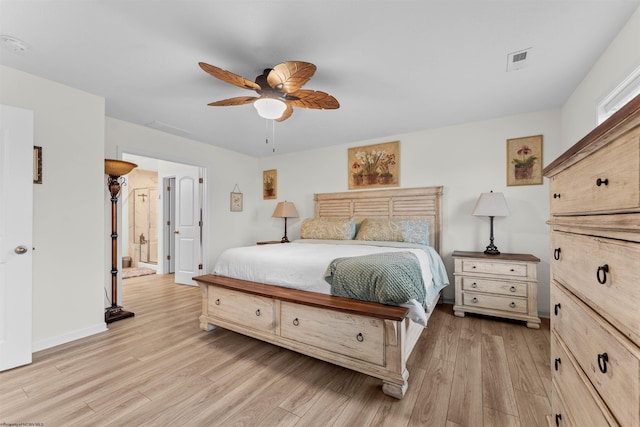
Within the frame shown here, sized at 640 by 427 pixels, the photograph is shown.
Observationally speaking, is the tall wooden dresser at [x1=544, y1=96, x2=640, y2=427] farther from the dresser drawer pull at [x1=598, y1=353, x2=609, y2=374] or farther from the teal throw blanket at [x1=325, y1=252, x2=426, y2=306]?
the teal throw blanket at [x1=325, y1=252, x2=426, y2=306]

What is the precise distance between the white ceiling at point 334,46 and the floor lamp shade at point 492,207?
102 centimetres

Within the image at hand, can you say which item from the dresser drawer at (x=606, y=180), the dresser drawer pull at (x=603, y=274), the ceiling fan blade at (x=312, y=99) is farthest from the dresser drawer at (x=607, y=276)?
the ceiling fan blade at (x=312, y=99)

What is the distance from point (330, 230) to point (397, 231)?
960 millimetres

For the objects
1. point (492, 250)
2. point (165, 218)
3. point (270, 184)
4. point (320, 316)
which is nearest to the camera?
point (320, 316)

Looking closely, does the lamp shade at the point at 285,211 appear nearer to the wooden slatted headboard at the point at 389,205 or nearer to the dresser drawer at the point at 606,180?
the wooden slatted headboard at the point at 389,205

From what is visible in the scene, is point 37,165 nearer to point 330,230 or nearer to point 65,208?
point 65,208

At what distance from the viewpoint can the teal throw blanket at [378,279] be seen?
1818mm

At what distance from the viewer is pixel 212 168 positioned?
4.64 m

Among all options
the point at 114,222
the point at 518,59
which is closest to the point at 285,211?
the point at 114,222

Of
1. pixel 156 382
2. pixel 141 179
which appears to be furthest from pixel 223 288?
pixel 141 179

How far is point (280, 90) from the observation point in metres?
2.13

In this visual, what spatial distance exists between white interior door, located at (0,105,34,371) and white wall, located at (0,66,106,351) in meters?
0.23

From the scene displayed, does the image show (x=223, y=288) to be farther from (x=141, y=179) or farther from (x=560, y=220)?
(x=141, y=179)

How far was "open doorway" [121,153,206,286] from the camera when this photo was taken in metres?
4.71
